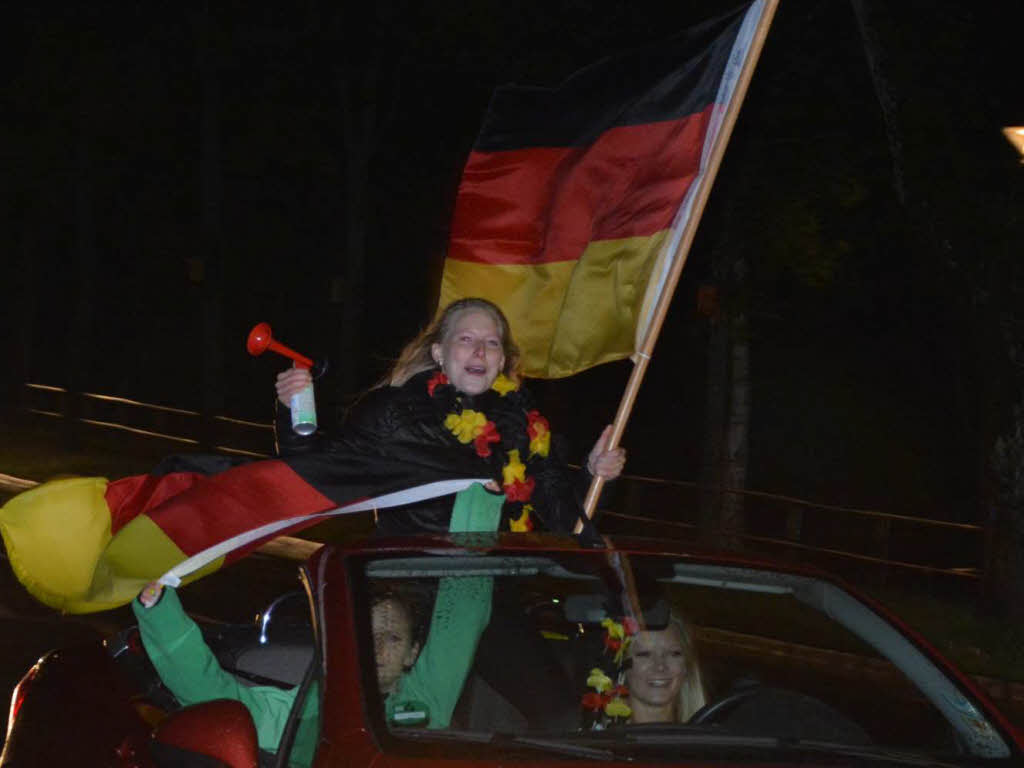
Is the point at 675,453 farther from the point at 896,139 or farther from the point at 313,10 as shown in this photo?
the point at 896,139

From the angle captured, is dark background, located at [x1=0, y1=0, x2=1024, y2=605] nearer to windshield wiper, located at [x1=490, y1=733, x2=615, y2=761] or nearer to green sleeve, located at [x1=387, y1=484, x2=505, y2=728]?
green sleeve, located at [x1=387, y1=484, x2=505, y2=728]

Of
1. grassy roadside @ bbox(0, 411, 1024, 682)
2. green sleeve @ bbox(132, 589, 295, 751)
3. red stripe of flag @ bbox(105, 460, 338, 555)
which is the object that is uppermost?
red stripe of flag @ bbox(105, 460, 338, 555)

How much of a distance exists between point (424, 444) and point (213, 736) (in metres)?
2.10

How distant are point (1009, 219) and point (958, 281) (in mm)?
907

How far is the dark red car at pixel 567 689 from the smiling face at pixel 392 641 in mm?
41

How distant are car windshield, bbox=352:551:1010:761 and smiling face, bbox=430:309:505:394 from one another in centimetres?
152

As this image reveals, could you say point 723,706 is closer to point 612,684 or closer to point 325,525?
point 612,684

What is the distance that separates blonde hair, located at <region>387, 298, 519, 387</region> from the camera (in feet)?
18.6

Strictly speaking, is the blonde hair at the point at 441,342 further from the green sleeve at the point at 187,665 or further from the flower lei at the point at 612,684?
the flower lei at the point at 612,684

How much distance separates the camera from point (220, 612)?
1247cm

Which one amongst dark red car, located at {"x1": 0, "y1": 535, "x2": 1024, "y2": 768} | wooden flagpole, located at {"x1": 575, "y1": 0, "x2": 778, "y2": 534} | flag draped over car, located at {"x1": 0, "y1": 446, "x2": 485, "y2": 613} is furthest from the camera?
wooden flagpole, located at {"x1": 575, "y1": 0, "x2": 778, "y2": 534}

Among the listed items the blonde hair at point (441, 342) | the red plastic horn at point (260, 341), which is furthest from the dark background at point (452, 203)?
the red plastic horn at point (260, 341)

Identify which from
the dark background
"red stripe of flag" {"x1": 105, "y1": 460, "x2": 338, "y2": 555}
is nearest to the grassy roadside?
the dark background

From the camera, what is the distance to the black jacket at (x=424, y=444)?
5.16 metres
